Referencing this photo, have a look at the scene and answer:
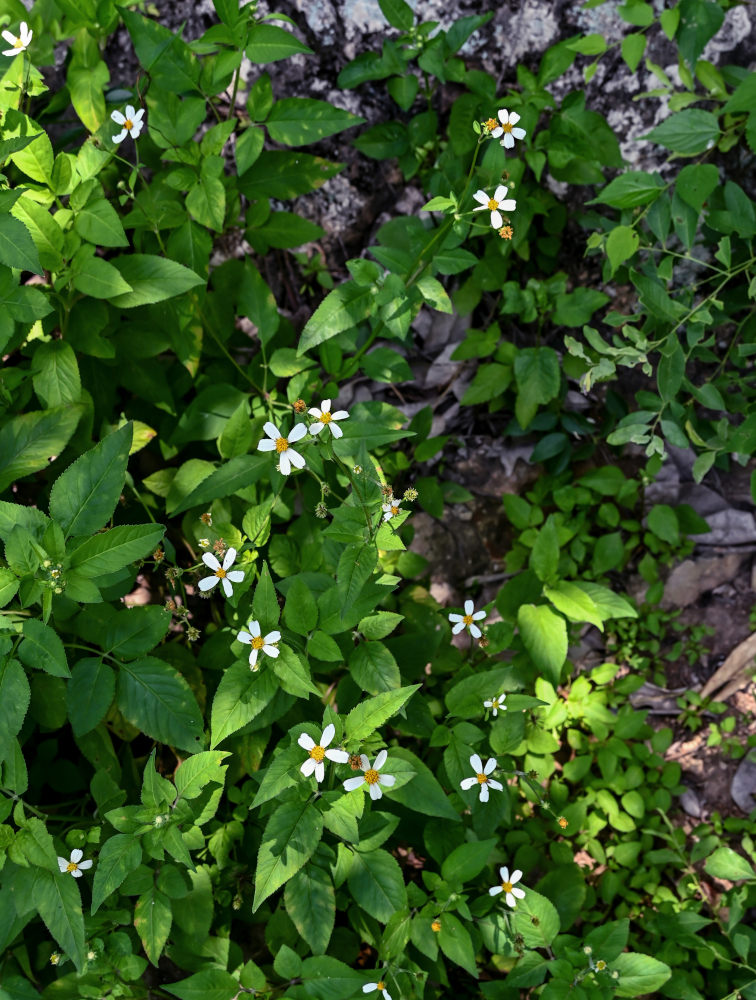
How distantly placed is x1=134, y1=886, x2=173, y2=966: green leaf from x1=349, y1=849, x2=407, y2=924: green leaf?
1.93ft

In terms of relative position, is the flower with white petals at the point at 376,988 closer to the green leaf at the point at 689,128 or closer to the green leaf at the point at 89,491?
the green leaf at the point at 89,491

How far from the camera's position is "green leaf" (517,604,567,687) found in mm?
2961

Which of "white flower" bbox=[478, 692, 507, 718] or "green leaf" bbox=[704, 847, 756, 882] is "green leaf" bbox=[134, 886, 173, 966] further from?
"green leaf" bbox=[704, 847, 756, 882]

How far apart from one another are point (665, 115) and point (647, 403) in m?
1.33

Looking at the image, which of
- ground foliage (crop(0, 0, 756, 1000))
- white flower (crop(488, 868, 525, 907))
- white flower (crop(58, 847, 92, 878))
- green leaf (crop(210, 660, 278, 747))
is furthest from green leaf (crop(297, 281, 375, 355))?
white flower (crop(488, 868, 525, 907))

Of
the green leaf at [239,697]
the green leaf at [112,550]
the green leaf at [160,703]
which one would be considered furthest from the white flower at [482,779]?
the green leaf at [112,550]

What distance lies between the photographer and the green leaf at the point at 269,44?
2656mm

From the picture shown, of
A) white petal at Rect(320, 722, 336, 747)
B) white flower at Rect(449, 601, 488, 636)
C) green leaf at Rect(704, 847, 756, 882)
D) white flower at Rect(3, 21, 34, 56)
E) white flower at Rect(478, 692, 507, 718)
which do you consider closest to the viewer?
white petal at Rect(320, 722, 336, 747)

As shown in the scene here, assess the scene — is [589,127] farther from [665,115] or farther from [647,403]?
[647,403]

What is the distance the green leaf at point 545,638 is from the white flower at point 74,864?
67.0 inches

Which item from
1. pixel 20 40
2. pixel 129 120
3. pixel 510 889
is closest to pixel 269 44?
pixel 129 120

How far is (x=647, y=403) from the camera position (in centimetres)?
336

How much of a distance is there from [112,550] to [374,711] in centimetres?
90

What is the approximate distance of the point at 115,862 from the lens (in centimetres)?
232
